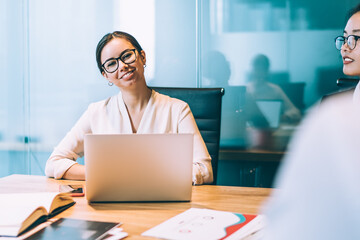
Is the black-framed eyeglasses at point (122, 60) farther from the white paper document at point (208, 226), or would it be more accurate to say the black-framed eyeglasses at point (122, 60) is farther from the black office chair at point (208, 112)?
the white paper document at point (208, 226)

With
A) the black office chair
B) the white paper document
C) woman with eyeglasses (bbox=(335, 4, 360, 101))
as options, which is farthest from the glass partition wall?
the white paper document

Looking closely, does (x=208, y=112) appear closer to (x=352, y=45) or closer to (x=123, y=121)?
(x=123, y=121)

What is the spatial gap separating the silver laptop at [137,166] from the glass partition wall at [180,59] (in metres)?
1.91

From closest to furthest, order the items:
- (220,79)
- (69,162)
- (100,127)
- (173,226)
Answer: (173,226) → (69,162) → (100,127) → (220,79)

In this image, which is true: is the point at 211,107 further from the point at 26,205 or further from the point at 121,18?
the point at 121,18

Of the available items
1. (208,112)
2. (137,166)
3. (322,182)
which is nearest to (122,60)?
(208,112)

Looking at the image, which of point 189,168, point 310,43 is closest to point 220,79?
point 310,43


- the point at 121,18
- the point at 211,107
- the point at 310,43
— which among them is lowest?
the point at 211,107

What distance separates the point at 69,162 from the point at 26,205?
2.15ft

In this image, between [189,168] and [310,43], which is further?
[310,43]

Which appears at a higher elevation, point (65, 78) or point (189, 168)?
point (65, 78)

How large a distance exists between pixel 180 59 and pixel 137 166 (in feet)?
7.10

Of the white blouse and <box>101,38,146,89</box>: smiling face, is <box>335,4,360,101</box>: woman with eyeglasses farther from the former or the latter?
<box>101,38,146,89</box>: smiling face

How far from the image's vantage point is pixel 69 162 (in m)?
1.80
